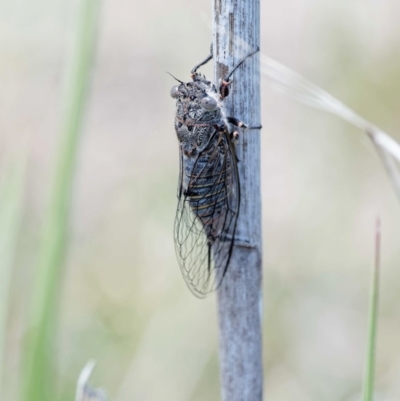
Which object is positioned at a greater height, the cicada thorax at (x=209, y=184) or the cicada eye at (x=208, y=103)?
the cicada eye at (x=208, y=103)

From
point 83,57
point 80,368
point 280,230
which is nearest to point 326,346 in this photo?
point 280,230

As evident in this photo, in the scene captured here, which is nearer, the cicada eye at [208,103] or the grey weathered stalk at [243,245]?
the grey weathered stalk at [243,245]

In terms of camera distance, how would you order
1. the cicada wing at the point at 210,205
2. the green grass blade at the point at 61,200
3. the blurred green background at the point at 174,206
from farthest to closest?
the blurred green background at the point at 174,206 → the cicada wing at the point at 210,205 → the green grass blade at the point at 61,200

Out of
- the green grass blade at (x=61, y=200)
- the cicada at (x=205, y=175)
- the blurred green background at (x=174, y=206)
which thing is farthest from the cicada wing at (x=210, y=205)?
the blurred green background at (x=174, y=206)

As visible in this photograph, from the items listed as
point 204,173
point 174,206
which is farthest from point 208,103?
point 174,206

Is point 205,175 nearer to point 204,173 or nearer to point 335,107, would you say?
point 204,173

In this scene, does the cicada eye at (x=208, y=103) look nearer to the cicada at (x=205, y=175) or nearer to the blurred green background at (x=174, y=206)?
the cicada at (x=205, y=175)

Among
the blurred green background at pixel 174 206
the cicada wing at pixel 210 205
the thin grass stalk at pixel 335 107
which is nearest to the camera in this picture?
the thin grass stalk at pixel 335 107
